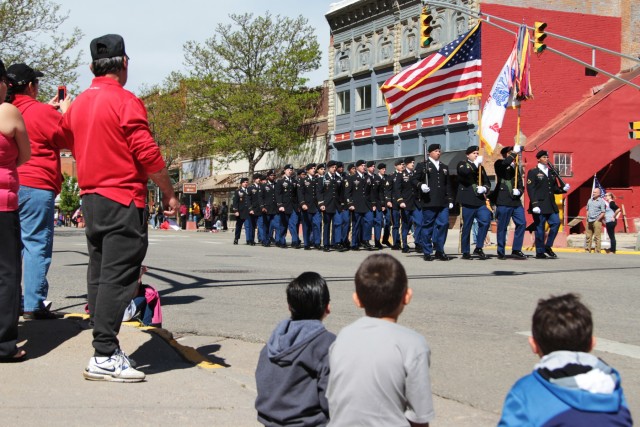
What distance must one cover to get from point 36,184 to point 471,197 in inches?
458

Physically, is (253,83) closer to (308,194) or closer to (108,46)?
(308,194)

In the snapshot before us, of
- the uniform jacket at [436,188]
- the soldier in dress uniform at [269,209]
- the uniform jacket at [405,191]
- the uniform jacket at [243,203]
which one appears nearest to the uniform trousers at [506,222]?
the uniform jacket at [436,188]

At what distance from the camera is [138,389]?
220 inches

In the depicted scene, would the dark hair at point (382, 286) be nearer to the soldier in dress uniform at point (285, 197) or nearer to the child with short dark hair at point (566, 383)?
the child with short dark hair at point (566, 383)

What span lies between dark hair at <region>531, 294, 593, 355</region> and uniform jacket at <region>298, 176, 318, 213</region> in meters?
21.1

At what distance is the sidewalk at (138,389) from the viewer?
502cm

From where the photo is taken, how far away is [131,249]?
5.83 m

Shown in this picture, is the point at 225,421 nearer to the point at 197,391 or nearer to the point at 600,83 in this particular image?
the point at 197,391

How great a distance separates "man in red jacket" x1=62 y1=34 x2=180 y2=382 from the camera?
573cm

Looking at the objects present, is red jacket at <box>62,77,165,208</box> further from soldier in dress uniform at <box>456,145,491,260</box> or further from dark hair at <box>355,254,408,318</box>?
soldier in dress uniform at <box>456,145,491,260</box>

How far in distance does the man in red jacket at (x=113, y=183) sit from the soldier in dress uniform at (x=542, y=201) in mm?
13800

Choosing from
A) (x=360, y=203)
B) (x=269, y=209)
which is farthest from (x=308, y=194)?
(x=269, y=209)

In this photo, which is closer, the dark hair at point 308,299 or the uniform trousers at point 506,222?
the dark hair at point 308,299

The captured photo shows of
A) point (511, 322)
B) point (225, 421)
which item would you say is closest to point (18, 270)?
point (225, 421)
